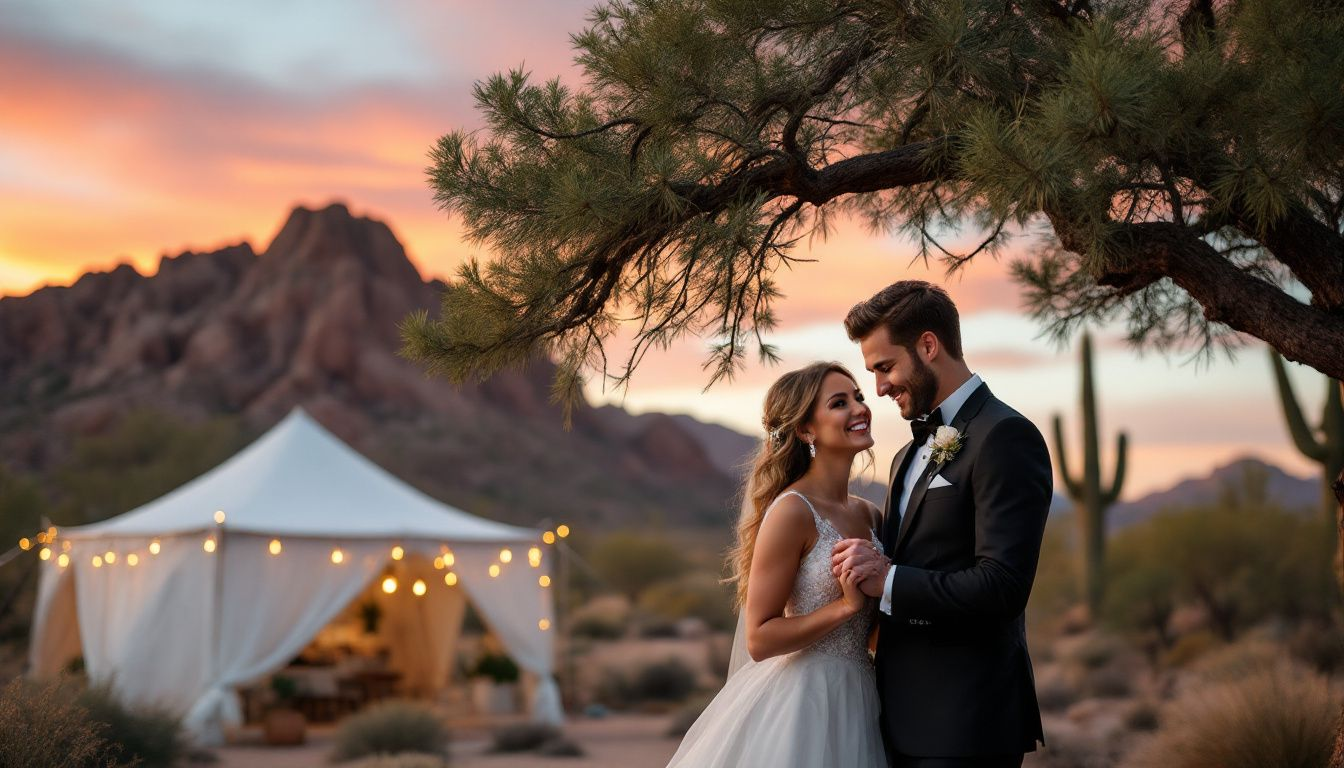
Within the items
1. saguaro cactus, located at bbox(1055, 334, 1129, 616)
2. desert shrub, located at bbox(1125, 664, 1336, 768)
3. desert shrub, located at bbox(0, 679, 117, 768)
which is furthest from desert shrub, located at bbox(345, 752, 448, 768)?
saguaro cactus, located at bbox(1055, 334, 1129, 616)

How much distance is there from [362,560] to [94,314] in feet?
173

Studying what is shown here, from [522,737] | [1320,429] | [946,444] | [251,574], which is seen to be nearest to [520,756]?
[522,737]

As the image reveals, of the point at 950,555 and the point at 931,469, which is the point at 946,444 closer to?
the point at 931,469

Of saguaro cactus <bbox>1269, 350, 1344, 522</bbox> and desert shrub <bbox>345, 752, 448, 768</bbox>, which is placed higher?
saguaro cactus <bbox>1269, 350, 1344, 522</bbox>

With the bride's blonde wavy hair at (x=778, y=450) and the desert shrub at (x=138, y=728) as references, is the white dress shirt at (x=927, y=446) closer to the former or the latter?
the bride's blonde wavy hair at (x=778, y=450)

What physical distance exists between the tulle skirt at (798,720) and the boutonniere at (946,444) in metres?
0.79

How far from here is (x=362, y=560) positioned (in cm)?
1465

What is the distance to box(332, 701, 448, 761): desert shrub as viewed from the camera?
12250 mm

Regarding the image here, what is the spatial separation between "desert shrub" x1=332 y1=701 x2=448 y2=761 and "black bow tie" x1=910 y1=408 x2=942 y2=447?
30.2 feet

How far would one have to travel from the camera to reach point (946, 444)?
3.70m

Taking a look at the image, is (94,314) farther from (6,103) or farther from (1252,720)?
(1252,720)

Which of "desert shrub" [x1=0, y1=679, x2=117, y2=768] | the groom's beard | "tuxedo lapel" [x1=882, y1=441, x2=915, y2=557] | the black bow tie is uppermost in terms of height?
the groom's beard

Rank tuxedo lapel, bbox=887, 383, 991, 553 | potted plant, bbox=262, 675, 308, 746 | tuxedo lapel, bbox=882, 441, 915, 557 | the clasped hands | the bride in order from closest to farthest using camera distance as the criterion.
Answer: the clasped hands
tuxedo lapel, bbox=887, 383, 991, 553
the bride
tuxedo lapel, bbox=882, 441, 915, 557
potted plant, bbox=262, 675, 308, 746

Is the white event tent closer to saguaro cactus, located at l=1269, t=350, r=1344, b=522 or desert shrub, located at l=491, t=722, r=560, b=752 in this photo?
desert shrub, located at l=491, t=722, r=560, b=752
